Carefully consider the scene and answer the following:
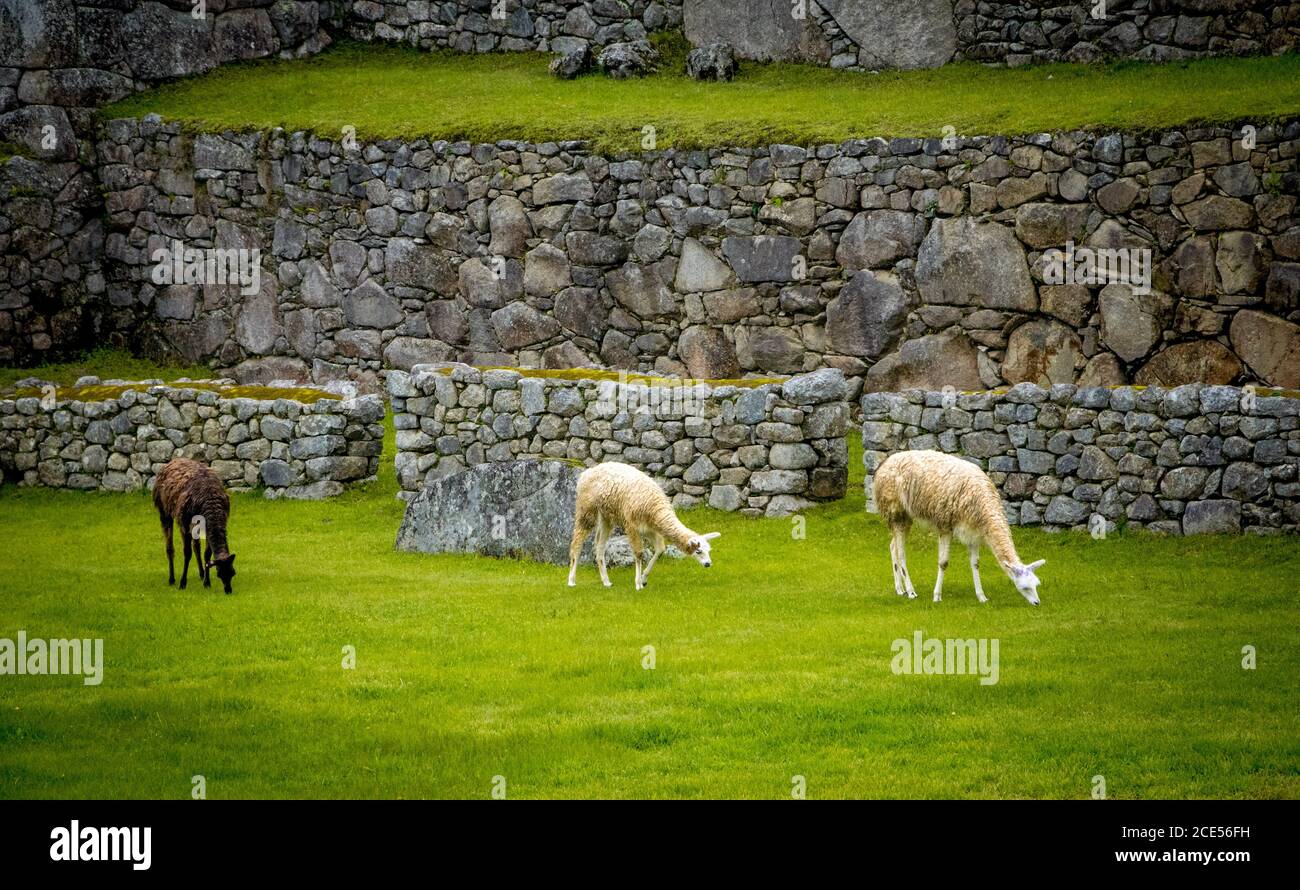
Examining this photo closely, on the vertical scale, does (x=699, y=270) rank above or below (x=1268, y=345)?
above

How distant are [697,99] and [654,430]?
8744 mm

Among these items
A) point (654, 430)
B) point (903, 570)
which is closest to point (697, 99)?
point (654, 430)

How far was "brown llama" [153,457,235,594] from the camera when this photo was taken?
13953 mm

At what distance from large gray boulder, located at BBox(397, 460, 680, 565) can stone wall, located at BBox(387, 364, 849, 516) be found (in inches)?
55.6

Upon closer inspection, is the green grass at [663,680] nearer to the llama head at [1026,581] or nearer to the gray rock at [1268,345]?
the llama head at [1026,581]

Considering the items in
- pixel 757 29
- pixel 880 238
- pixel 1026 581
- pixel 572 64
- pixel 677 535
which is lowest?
pixel 1026 581

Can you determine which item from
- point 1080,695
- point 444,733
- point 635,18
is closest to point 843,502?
point 1080,695

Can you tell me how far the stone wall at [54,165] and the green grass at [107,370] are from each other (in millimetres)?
334

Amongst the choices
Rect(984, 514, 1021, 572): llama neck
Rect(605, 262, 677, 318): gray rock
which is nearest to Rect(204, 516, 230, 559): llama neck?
Rect(984, 514, 1021, 572): llama neck

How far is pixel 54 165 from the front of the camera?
25859 mm

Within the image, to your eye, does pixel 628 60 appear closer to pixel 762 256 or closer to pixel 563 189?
pixel 563 189

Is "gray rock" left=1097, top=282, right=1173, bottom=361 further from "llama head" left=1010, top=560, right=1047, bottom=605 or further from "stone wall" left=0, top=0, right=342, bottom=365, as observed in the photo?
"stone wall" left=0, top=0, right=342, bottom=365

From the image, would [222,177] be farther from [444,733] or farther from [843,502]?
[444,733]

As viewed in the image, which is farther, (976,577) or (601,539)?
(601,539)
